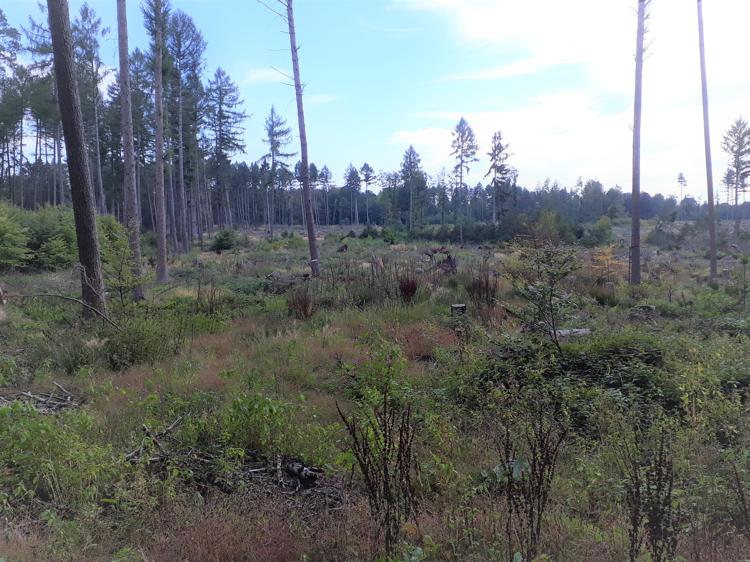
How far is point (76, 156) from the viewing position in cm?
941

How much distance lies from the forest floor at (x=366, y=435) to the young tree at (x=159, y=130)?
28.3 feet

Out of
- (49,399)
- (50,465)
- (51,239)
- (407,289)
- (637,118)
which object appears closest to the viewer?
(50,465)

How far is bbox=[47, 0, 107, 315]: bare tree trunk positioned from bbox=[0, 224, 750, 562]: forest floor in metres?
0.57

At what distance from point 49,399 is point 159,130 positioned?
14.7 m

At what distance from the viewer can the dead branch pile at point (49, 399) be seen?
5.22 m

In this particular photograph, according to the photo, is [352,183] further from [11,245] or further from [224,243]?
[11,245]

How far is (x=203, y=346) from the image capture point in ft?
25.7

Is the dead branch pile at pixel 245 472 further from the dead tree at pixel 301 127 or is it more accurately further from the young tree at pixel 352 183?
the young tree at pixel 352 183

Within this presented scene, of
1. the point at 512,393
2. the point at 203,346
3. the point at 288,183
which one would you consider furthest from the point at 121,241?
the point at 288,183

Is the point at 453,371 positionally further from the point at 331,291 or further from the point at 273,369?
the point at 331,291

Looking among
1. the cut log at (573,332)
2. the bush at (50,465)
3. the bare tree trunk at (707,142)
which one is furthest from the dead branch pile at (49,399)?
the bare tree trunk at (707,142)

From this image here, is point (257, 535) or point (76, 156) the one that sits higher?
point (76, 156)

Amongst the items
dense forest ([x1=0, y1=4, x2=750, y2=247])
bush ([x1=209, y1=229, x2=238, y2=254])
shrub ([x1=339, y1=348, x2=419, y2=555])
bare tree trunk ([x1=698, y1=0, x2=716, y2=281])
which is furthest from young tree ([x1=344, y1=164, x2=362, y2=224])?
shrub ([x1=339, y1=348, x2=419, y2=555])

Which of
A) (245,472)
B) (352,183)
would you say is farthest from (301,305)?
(352,183)
